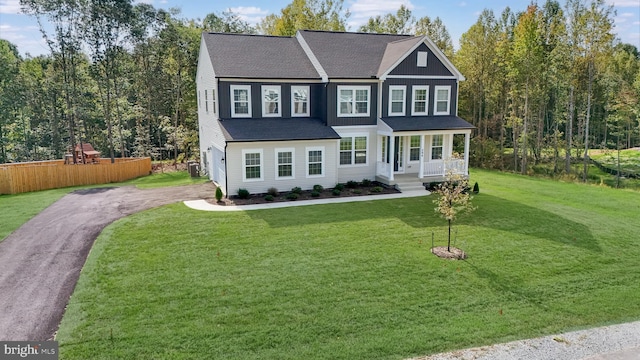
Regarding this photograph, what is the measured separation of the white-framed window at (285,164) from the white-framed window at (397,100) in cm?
625

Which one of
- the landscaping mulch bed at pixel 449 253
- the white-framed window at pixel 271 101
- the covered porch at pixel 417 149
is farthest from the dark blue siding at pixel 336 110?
the landscaping mulch bed at pixel 449 253

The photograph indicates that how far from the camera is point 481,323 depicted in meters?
9.16

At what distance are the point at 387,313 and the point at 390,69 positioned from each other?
1521 cm

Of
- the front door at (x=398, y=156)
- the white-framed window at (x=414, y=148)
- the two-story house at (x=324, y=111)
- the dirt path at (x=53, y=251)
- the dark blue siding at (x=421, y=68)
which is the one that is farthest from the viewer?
the white-framed window at (x=414, y=148)

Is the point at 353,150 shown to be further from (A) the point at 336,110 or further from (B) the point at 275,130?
(B) the point at 275,130

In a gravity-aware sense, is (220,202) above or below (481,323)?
above

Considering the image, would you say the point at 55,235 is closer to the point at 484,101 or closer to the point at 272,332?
the point at 272,332

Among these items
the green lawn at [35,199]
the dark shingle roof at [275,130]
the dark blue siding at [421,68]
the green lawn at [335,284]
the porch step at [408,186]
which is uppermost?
the dark blue siding at [421,68]

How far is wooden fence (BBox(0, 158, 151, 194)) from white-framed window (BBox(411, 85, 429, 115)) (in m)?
18.1

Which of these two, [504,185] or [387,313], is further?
[504,185]

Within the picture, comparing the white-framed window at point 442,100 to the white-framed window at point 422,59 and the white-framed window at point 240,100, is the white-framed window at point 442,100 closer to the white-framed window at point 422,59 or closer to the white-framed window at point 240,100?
the white-framed window at point 422,59

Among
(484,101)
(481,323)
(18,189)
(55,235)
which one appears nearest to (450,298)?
(481,323)

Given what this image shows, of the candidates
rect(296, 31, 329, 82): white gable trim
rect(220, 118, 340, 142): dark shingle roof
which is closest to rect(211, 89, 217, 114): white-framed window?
rect(220, 118, 340, 142): dark shingle roof

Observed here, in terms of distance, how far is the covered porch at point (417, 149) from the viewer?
21547 millimetres
